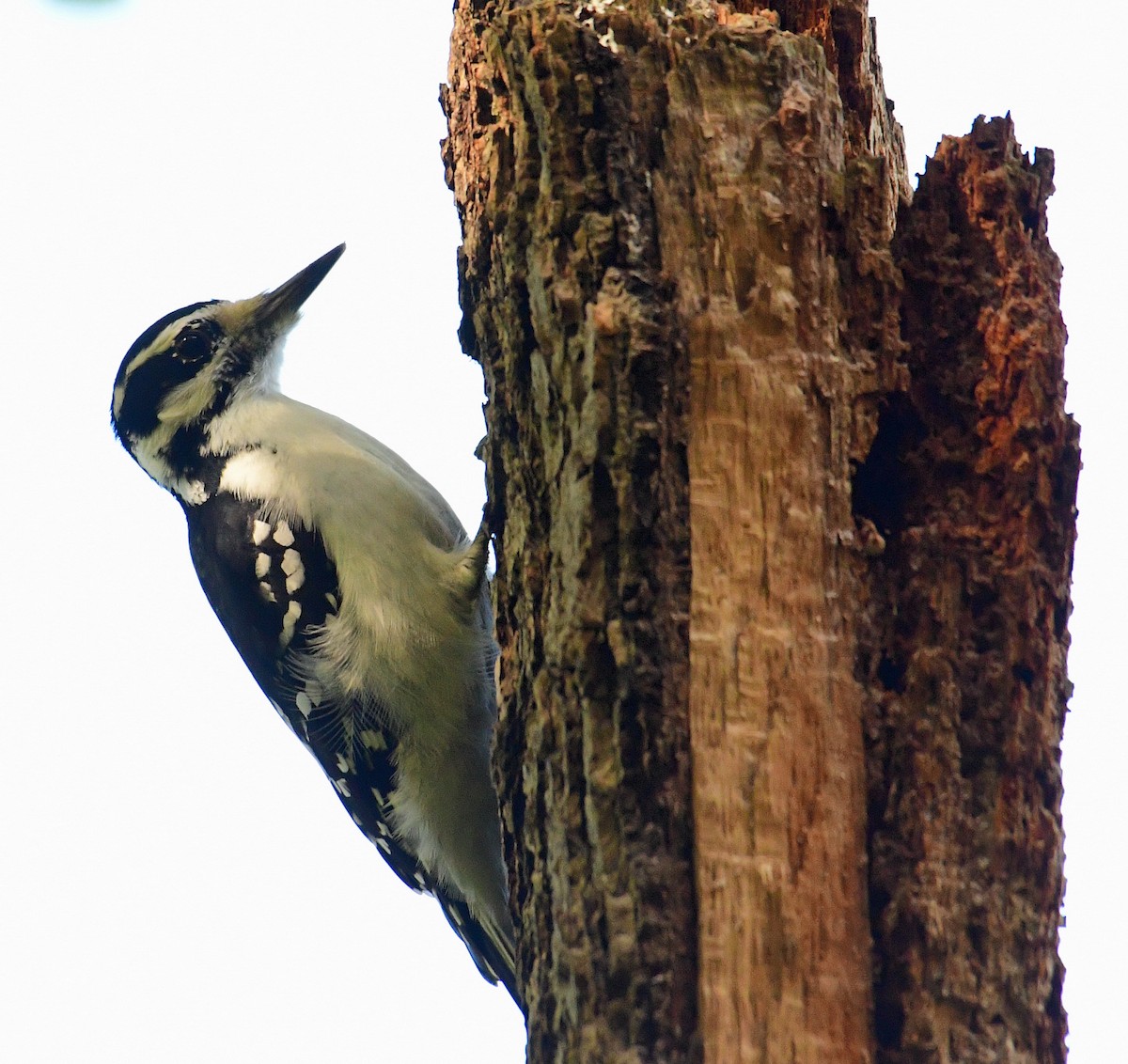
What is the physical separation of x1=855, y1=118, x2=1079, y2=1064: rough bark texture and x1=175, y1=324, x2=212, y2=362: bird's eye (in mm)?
2829

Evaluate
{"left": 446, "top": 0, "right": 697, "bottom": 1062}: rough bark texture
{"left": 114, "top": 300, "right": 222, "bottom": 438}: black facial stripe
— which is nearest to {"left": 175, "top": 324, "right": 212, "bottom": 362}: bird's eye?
{"left": 114, "top": 300, "right": 222, "bottom": 438}: black facial stripe

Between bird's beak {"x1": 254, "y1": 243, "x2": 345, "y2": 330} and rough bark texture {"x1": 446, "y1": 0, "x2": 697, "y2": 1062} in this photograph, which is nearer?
rough bark texture {"x1": 446, "y1": 0, "x2": 697, "y2": 1062}

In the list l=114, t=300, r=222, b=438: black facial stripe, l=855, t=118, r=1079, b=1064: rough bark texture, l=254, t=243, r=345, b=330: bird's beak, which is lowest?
l=855, t=118, r=1079, b=1064: rough bark texture

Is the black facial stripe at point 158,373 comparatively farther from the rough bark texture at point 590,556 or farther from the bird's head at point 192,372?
the rough bark texture at point 590,556

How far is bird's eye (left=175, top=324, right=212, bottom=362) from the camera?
15.0 ft

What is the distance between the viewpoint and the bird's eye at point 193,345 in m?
4.57

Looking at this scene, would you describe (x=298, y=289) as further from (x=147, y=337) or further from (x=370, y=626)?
(x=370, y=626)

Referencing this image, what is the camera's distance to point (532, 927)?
2494 millimetres

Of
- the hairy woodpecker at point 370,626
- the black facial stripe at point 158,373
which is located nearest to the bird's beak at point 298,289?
the black facial stripe at point 158,373

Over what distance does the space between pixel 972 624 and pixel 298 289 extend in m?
3.20

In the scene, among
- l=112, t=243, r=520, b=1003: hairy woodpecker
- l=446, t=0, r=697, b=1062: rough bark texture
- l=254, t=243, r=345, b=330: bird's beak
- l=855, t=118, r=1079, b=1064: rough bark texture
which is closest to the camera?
l=855, t=118, r=1079, b=1064: rough bark texture

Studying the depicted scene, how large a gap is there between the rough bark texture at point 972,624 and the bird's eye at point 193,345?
2.83 metres

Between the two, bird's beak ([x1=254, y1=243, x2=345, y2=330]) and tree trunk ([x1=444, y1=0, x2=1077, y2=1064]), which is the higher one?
bird's beak ([x1=254, y1=243, x2=345, y2=330])

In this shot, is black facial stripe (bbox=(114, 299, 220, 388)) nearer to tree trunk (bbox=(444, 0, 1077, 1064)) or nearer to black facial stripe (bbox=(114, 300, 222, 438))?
black facial stripe (bbox=(114, 300, 222, 438))
